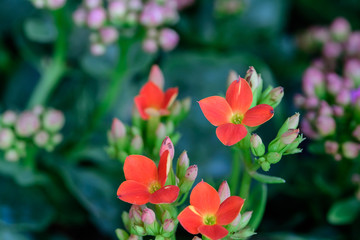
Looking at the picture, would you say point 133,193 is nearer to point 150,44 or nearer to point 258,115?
point 258,115

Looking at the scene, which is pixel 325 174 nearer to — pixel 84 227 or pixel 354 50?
pixel 354 50

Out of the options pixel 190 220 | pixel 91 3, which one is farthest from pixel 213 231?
pixel 91 3

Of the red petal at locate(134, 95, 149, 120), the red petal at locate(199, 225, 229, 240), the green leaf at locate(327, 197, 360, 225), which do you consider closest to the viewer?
the red petal at locate(199, 225, 229, 240)

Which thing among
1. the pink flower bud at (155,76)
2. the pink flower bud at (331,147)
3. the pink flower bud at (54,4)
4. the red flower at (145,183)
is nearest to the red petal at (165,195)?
the red flower at (145,183)

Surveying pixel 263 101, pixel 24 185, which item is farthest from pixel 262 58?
pixel 24 185

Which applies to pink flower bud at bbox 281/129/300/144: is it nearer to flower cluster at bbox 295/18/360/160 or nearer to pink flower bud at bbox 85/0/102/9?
flower cluster at bbox 295/18/360/160

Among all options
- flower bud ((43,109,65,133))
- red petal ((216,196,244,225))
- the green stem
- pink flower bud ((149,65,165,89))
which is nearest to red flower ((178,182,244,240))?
red petal ((216,196,244,225))
